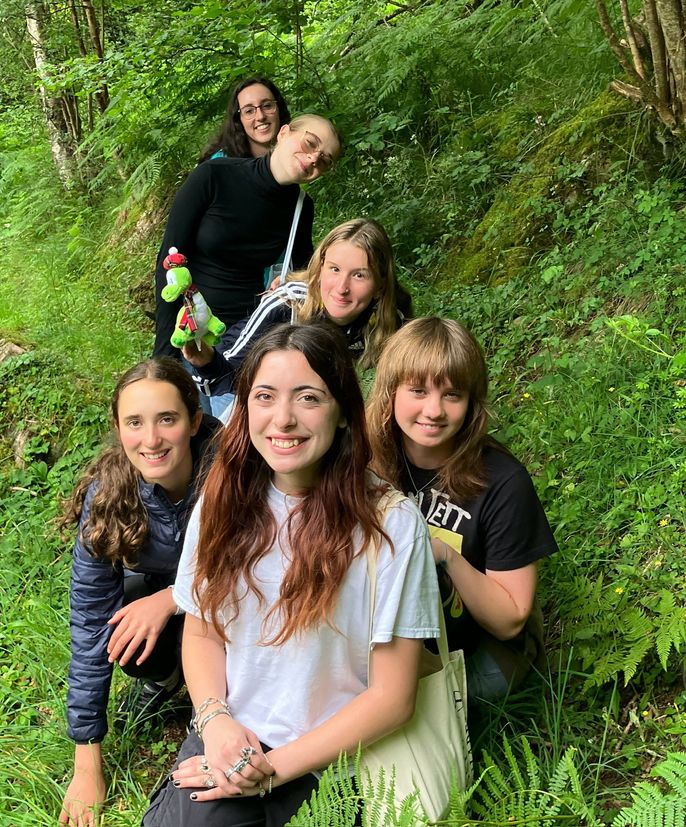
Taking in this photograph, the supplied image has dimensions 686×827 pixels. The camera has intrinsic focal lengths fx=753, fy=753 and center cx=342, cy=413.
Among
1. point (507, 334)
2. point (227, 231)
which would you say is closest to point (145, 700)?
point (227, 231)

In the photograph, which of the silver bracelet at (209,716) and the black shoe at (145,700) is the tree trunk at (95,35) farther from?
the silver bracelet at (209,716)

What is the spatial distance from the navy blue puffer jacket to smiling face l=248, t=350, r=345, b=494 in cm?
72

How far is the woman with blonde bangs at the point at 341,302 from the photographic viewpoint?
3002mm

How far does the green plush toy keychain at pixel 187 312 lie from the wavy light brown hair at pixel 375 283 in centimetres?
37

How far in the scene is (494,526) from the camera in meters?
2.19

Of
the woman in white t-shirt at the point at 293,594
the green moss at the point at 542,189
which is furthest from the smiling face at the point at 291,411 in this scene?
the green moss at the point at 542,189

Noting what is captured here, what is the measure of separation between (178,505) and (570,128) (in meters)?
3.72

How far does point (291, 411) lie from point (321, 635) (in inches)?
22.3

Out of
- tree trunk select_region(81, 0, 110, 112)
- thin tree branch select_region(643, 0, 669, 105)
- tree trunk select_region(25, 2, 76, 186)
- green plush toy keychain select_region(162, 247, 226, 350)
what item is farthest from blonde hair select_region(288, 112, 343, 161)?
tree trunk select_region(25, 2, 76, 186)

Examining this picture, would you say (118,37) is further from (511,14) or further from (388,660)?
(388,660)

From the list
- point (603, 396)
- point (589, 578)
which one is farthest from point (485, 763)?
point (603, 396)

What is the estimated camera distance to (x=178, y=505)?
2.55 metres

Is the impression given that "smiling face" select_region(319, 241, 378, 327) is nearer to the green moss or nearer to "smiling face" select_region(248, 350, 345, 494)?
"smiling face" select_region(248, 350, 345, 494)

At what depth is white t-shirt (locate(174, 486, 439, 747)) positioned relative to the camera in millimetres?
1796
